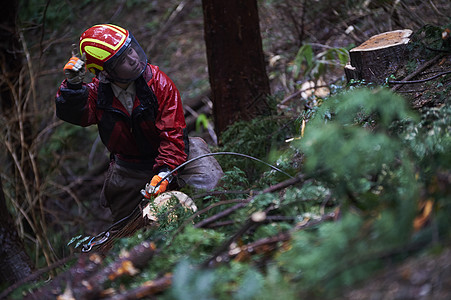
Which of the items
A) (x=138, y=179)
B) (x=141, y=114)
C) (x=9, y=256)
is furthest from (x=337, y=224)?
(x=9, y=256)

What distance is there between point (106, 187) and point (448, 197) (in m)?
3.14

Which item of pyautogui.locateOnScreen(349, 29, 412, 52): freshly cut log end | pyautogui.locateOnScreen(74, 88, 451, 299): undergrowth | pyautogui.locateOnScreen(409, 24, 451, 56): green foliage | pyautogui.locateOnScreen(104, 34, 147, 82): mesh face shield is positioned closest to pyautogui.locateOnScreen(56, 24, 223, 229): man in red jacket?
pyautogui.locateOnScreen(104, 34, 147, 82): mesh face shield

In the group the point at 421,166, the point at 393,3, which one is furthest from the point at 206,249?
the point at 393,3

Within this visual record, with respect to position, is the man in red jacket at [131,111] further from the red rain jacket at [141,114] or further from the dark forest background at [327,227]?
the dark forest background at [327,227]

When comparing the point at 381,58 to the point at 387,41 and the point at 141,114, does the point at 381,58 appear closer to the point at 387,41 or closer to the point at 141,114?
the point at 387,41

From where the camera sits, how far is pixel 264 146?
4.36 metres

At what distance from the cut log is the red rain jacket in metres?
1.44

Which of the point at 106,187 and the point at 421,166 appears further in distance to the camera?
the point at 106,187

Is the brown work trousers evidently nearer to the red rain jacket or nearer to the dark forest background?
the red rain jacket

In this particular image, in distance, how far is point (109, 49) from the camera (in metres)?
3.30

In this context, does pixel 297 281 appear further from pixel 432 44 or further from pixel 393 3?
pixel 393 3

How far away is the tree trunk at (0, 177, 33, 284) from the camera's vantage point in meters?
3.65

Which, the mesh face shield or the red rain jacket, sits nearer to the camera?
the mesh face shield

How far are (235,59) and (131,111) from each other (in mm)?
1535
